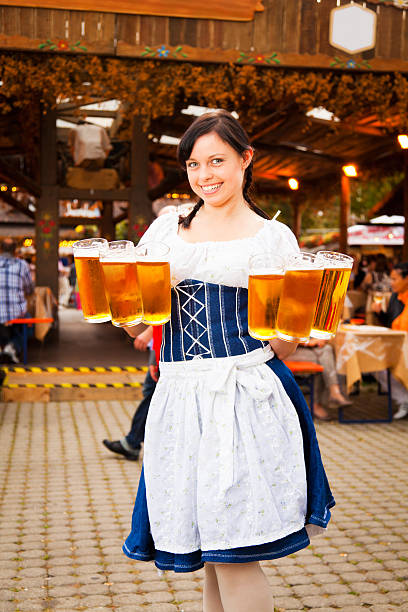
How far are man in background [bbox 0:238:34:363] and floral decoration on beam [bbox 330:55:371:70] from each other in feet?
13.5

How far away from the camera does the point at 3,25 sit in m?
6.32

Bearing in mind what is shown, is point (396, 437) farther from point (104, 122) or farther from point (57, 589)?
point (104, 122)

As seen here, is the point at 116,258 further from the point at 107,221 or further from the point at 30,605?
the point at 107,221

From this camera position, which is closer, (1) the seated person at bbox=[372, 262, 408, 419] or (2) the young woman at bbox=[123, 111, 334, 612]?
(2) the young woman at bbox=[123, 111, 334, 612]

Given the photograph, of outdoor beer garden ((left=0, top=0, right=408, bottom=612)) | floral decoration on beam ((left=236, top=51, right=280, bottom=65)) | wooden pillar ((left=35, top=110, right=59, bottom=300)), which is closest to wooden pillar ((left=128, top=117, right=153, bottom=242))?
outdoor beer garden ((left=0, top=0, right=408, bottom=612))

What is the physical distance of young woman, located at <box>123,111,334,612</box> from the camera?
5.85 ft

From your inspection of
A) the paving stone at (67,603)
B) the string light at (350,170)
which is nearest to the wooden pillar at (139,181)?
the string light at (350,170)

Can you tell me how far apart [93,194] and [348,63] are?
4.41m

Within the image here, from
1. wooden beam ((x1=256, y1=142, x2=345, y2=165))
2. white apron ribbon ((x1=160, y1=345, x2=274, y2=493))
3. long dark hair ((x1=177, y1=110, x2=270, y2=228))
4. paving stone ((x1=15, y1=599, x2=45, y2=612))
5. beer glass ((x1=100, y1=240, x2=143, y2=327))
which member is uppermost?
wooden beam ((x1=256, y1=142, x2=345, y2=165))

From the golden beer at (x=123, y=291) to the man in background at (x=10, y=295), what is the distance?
22.5 ft

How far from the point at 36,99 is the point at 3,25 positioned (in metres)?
2.24

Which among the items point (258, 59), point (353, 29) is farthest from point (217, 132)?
point (353, 29)

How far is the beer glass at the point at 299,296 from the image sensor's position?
166 cm

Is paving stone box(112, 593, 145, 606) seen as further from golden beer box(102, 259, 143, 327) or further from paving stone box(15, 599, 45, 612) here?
golden beer box(102, 259, 143, 327)
